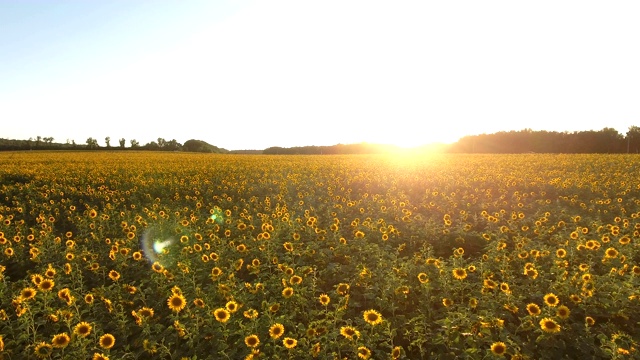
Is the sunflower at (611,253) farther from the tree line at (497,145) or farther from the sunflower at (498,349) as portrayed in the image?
the tree line at (497,145)

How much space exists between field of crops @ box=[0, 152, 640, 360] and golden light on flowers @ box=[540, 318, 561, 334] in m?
0.02

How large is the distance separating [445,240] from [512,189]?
6.91 meters

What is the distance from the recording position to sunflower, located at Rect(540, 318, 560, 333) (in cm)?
387

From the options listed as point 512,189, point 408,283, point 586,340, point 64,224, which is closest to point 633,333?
point 586,340

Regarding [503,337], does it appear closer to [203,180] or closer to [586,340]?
[586,340]

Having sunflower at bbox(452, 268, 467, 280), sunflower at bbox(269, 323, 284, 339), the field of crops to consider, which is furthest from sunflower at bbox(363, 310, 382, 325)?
sunflower at bbox(452, 268, 467, 280)

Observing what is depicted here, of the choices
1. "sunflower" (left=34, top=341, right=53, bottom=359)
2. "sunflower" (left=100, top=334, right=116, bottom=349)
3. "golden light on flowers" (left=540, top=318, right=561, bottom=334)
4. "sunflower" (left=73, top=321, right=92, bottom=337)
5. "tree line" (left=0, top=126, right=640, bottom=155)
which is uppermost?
"tree line" (left=0, top=126, right=640, bottom=155)

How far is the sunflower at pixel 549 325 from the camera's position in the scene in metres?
3.87

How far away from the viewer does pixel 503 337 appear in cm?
394

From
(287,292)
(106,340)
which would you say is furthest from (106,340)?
(287,292)

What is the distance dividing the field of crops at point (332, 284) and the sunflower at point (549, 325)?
0.02 meters

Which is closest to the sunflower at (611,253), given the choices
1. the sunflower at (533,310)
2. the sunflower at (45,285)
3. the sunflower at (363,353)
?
the sunflower at (533,310)

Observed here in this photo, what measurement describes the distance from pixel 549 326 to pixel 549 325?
Result: 0.01 metres

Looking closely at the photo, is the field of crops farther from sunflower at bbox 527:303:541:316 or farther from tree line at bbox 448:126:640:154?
tree line at bbox 448:126:640:154
